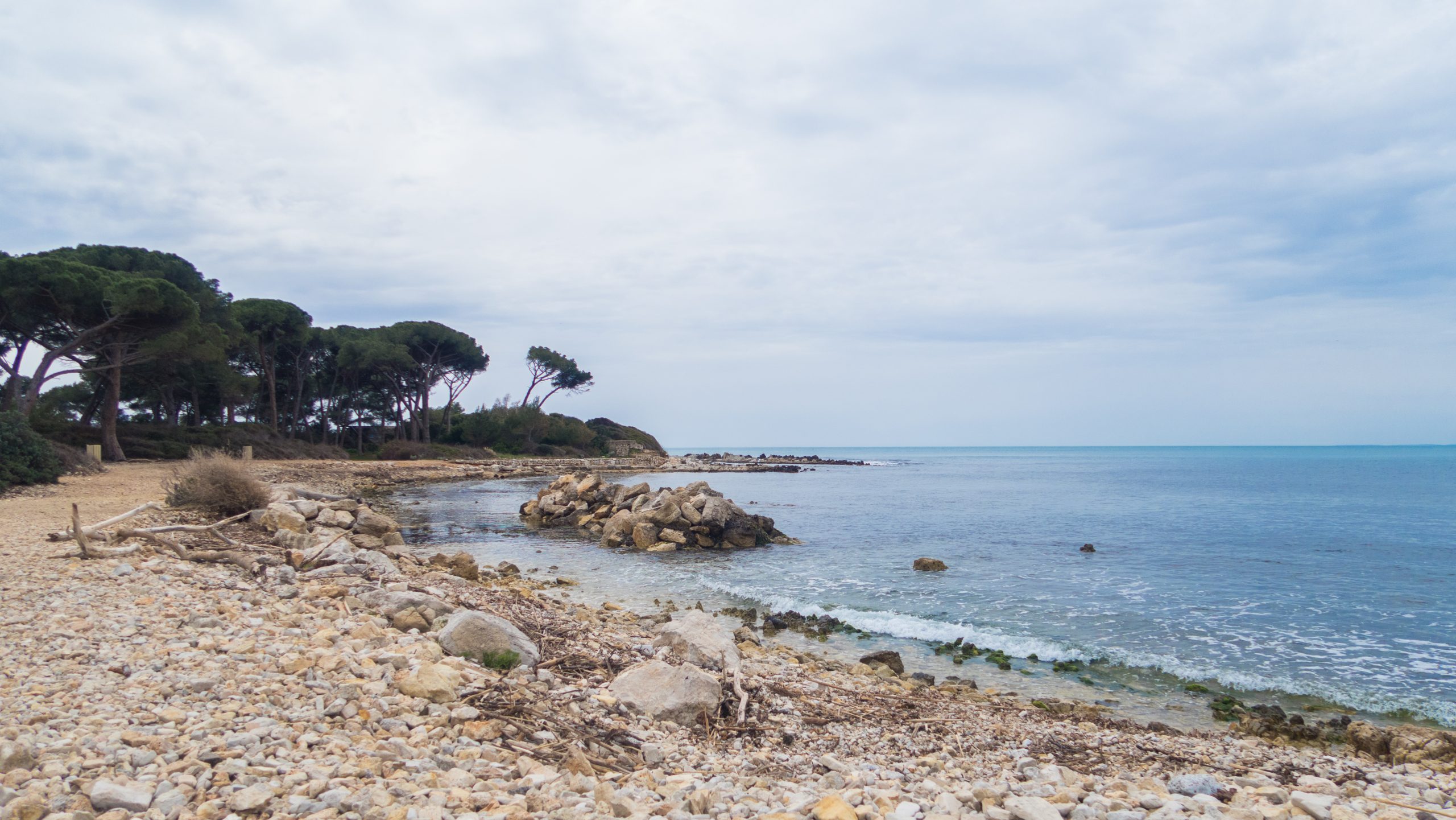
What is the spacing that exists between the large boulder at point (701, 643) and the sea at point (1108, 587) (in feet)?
11.2

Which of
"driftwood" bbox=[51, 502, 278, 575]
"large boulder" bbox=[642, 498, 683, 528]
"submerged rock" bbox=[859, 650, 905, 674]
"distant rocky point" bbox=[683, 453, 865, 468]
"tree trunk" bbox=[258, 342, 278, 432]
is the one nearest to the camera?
"driftwood" bbox=[51, 502, 278, 575]

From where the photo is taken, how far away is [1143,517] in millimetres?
29766

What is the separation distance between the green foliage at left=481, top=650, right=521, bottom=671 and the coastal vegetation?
18.7 m

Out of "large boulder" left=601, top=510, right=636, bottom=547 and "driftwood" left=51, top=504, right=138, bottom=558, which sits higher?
"driftwood" left=51, top=504, right=138, bottom=558

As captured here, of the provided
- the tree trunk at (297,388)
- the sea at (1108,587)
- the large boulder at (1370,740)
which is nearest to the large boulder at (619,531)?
the sea at (1108,587)

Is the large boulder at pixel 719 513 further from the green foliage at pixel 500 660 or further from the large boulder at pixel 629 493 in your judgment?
the green foliage at pixel 500 660

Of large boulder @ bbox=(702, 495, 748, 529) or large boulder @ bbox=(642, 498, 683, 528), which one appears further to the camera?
large boulder @ bbox=(642, 498, 683, 528)

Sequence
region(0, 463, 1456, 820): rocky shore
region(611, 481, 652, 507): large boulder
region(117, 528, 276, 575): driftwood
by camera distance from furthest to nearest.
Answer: region(611, 481, 652, 507): large boulder < region(117, 528, 276, 575): driftwood < region(0, 463, 1456, 820): rocky shore

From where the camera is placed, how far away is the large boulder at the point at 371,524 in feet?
52.3

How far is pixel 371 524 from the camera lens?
16.3 m

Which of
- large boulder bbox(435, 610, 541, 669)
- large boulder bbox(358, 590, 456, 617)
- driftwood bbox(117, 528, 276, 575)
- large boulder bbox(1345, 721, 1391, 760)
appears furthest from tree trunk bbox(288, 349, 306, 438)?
large boulder bbox(1345, 721, 1391, 760)

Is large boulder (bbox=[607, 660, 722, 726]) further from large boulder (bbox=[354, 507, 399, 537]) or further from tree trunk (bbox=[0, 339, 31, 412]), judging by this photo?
tree trunk (bbox=[0, 339, 31, 412])

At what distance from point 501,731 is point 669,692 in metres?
1.43

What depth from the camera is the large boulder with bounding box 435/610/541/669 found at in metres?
6.05
